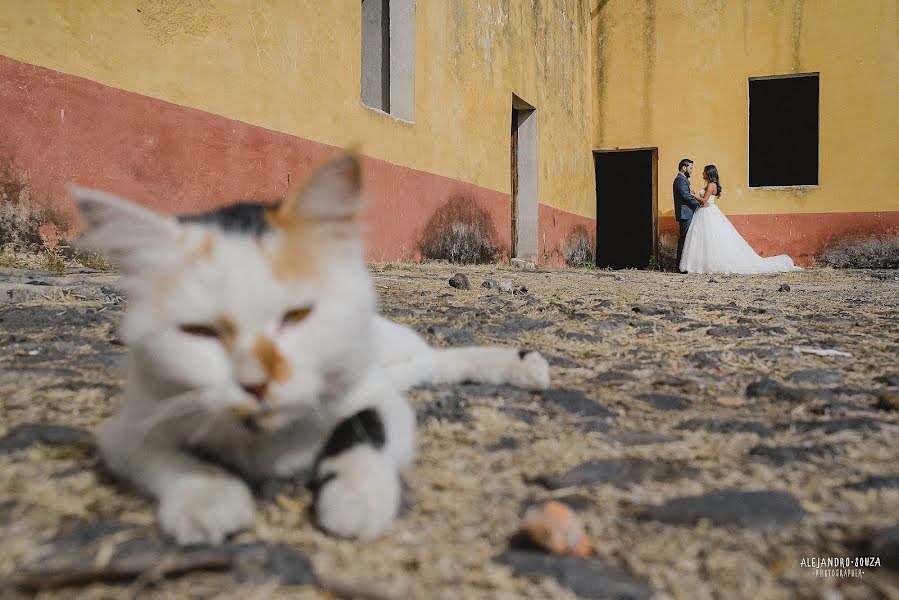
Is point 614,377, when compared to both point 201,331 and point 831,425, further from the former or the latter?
point 201,331

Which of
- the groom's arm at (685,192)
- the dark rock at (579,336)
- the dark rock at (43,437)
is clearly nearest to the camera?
the dark rock at (43,437)

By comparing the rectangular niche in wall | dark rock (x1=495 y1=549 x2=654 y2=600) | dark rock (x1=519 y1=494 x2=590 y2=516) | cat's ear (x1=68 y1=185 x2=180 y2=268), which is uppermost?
the rectangular niche in wall

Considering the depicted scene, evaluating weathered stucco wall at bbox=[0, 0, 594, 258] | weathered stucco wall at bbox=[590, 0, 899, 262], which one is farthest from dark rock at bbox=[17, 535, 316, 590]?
weathered stucco wall at bbox=[590, 0, 899, 262]

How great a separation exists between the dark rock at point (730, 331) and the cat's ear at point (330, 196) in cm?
234

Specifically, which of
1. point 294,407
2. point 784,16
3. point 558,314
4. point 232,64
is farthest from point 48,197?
point 784,16

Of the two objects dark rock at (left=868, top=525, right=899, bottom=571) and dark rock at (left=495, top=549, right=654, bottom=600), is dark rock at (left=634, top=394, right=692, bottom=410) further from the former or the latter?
dark rock at (left=495, top=549, right=654, bottom=600)

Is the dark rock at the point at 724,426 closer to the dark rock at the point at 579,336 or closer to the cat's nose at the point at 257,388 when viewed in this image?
the cat's nose at the point at 257,388

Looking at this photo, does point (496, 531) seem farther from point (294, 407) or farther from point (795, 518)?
point (795, 518)

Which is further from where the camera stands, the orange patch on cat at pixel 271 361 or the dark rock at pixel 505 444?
the dark rock at pixel 505 444

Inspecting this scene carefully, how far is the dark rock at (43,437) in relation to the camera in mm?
1391

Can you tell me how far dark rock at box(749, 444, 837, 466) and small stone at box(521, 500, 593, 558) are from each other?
0.54m

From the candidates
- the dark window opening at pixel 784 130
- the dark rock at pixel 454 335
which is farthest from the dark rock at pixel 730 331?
the dark window opening at pixel 784 130

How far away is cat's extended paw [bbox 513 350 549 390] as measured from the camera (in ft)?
6.34

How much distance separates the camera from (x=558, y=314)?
11.9ft
